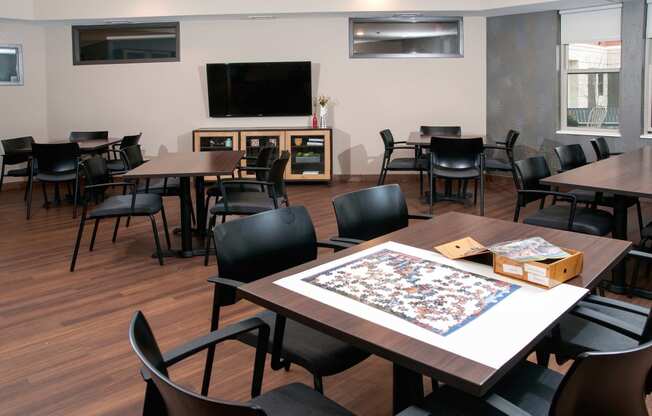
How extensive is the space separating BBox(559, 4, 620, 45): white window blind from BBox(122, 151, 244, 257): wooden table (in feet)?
15.8

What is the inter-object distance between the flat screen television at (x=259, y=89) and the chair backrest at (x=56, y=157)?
249cm

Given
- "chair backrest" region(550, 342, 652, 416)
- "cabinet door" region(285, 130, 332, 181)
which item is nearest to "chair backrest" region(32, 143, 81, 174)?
"cabinet door" region(285, 130, 332, 181)

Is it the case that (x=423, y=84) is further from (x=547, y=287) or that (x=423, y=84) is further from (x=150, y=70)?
(x=547, y=287)

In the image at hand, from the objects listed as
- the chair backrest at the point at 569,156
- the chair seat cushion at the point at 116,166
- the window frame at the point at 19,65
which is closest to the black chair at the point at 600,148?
the chair backrest at the point at 569,156

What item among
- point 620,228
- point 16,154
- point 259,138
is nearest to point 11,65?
point 16,154

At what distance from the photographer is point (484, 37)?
8.66 meters

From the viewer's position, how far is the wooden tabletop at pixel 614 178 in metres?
3.65

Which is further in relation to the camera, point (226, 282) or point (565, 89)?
point (565, 89)

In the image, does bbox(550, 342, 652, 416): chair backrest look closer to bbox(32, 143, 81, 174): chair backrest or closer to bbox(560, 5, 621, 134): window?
bbox(32, 143, 81, 174): chair backrest

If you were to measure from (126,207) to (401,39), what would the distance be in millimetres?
5346

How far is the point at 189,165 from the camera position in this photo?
510 centimetres

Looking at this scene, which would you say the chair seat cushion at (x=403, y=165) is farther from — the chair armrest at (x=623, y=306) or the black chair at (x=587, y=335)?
the chair armrest at (x=623, y=306)

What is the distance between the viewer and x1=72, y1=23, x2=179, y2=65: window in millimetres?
8859

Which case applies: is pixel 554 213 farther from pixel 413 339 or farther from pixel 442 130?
pixel 442 130
